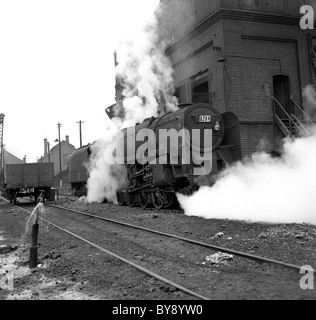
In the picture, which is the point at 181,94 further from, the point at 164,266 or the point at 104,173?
the point at 164,266

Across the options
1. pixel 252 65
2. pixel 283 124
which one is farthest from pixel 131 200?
pixel 252 65

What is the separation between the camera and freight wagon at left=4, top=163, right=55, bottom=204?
1978cm

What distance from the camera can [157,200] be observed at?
12.5 meters

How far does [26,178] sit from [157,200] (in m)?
10.6

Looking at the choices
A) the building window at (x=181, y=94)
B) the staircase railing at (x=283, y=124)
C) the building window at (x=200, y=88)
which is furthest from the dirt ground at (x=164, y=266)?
the building window at (x=181, y=94)

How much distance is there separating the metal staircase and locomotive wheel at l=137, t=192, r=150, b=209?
664 centimetres

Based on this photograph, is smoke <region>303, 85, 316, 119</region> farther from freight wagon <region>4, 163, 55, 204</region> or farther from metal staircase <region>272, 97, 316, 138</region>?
freight wagon <region>4, 163, 55, 204</region>

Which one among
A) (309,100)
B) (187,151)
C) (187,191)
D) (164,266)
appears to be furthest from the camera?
(309,100)

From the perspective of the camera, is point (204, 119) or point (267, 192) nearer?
point (267, 192)

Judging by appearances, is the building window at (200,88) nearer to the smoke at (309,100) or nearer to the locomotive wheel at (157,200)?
the smoke at (309,100)

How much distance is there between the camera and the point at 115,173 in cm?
1505

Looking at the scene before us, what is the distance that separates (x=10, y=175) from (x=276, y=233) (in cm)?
1669

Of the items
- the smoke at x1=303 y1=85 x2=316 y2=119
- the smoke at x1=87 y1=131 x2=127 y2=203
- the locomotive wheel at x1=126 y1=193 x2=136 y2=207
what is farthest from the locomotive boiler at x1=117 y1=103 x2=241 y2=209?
the smoke at x1=303 y1=85 x2=316 y2=119
